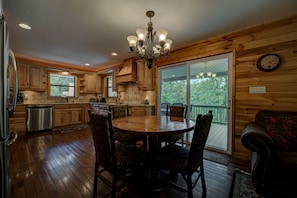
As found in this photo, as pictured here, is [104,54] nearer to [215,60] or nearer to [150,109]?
[150,109]

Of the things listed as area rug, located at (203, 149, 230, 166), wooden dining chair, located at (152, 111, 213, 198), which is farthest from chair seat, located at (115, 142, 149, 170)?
area rug, located at (203, 149, 230, 166)

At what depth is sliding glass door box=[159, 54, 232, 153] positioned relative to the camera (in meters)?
2.86

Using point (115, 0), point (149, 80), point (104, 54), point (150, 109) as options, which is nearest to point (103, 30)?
point (115, 0)

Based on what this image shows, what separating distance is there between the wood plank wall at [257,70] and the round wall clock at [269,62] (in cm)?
6

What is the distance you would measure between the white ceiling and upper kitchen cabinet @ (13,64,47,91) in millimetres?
1380

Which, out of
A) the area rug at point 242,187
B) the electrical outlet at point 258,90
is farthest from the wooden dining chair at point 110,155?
the electrical outlet at point 258,90

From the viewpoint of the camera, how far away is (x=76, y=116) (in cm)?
515

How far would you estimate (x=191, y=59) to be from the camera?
3.27 m

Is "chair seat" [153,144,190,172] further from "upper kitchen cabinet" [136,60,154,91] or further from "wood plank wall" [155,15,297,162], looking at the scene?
"upper kitchen cabinet" [136,60,154,91]

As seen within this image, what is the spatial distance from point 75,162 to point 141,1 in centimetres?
271

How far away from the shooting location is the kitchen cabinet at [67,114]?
4.64m

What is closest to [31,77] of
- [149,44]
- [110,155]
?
[149,44]

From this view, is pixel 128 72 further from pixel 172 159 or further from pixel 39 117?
pixel 172 159

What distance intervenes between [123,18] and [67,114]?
4127mm
